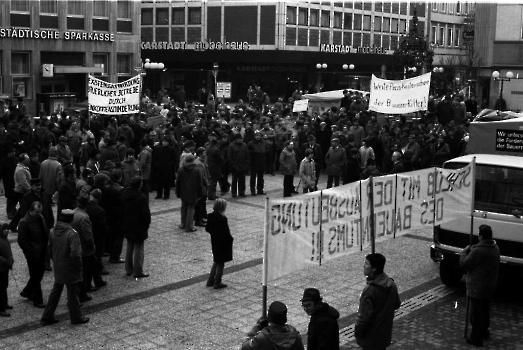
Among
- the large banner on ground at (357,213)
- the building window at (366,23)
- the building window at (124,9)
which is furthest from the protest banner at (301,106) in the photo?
the building window at (366,23)

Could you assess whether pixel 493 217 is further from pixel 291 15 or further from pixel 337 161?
pixel 291 15

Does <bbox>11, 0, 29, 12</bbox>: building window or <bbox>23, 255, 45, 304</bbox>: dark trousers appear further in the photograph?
<bbox>11, 0, 29, 12</bbox>: building window

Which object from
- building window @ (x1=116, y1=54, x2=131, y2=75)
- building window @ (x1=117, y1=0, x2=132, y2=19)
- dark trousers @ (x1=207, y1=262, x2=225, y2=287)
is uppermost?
building window @ (x1=117, y1=0, x2=132, y2=19)

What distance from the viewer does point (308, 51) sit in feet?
198

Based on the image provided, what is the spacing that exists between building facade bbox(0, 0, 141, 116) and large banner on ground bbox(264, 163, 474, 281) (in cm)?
2598

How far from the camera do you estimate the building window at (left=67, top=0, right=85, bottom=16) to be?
37844mm

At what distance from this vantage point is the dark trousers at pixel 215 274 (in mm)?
12273

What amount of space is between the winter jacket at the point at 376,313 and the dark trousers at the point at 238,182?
12292mm

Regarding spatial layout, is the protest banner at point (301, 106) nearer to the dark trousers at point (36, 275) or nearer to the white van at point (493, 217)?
the white van at point (493, 217)

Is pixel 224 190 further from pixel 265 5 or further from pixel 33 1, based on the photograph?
pixel 265 5

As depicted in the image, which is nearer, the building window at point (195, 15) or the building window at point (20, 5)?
the building window at point (20, 5)

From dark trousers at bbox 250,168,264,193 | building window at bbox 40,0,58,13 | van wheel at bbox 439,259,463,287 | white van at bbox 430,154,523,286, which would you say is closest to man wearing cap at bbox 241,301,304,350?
white van at bbox 430,154,523,286

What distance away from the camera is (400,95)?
85.0 ft

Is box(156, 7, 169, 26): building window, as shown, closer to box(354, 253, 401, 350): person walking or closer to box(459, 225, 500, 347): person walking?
box(459, 225, 500, 347): person walking
